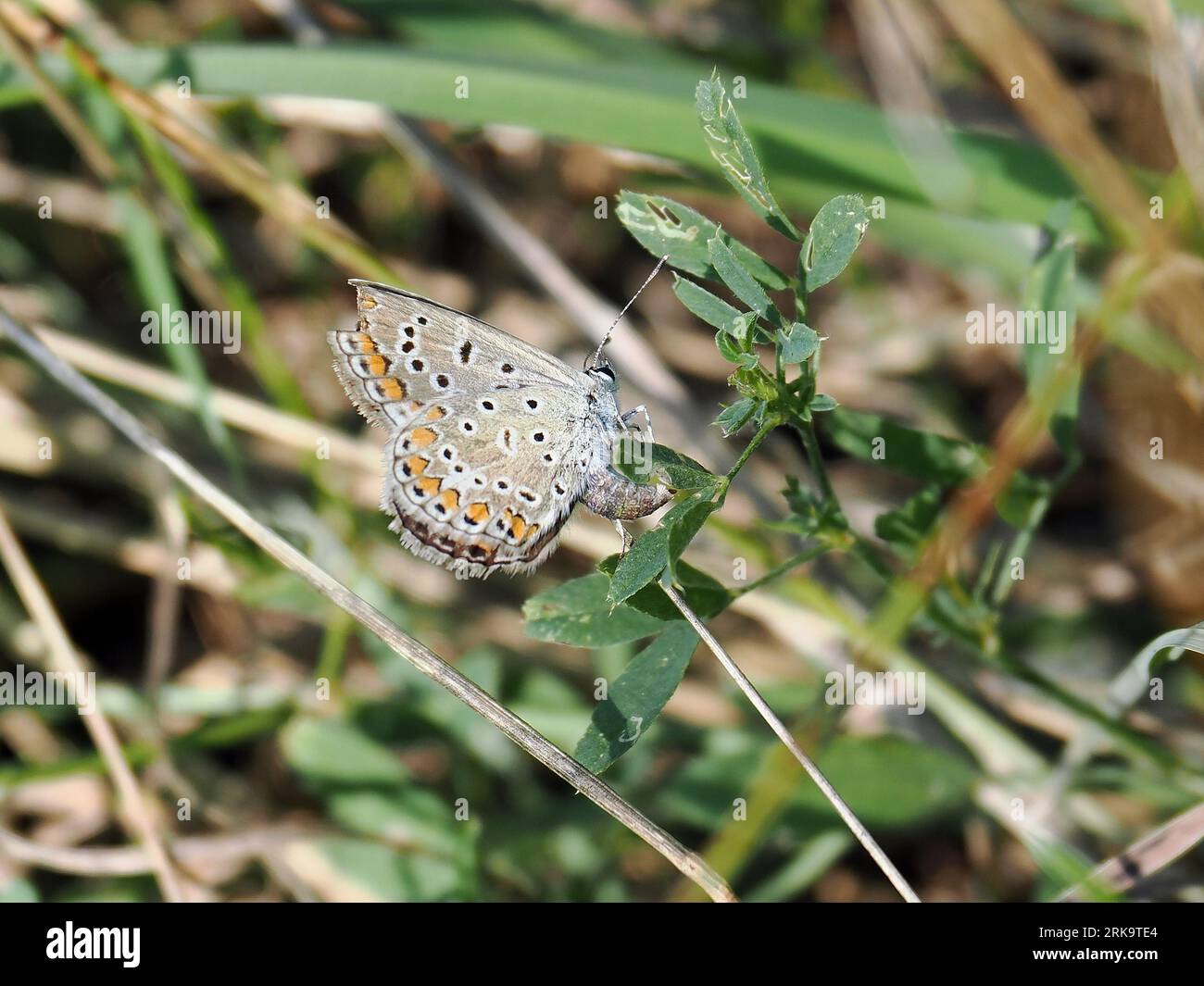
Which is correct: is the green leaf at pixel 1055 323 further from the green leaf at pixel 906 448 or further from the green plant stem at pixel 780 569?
the green plant stem at pixel 780 569

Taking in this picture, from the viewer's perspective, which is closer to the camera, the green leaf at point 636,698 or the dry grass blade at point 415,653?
the green leaf at point 636,698

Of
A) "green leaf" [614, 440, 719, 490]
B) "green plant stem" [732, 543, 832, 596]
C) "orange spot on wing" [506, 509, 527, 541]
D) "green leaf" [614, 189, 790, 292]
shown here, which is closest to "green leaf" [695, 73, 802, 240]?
"green leaf" [614, 189, 790, 292]

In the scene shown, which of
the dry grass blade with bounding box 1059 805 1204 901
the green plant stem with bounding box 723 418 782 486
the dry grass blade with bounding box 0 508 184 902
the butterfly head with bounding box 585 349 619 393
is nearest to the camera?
the green plant stem with bounding box 723 418 782 486

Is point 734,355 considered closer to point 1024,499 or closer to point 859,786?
point 1024,499

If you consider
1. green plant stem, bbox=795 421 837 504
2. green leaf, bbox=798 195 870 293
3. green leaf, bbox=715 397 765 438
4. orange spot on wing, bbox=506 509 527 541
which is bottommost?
green leaf, bbox=715 397 765 438

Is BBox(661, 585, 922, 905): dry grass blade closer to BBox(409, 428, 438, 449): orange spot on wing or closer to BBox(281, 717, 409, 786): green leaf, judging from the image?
BBox(409, 428, 438, 449): orange spot on wing

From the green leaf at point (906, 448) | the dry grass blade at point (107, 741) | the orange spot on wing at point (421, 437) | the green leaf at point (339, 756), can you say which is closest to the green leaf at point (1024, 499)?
the green leaf at point (906, 448)

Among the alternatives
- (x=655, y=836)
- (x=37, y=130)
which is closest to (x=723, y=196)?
(x=655, y=836)
